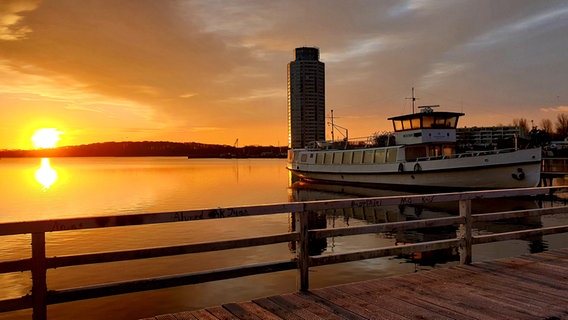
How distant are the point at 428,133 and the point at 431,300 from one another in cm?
3482

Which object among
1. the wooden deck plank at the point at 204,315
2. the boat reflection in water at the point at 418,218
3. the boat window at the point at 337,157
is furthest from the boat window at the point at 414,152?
the wooden deck plank at the point at 204,315

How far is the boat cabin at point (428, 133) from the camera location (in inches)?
1489

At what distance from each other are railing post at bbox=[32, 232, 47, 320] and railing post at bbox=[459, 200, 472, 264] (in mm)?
5597

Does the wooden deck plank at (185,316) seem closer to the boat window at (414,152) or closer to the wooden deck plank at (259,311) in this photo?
the wooden deck plank at (259,311)

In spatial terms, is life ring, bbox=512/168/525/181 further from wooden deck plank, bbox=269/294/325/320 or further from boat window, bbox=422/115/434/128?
wooden deck plank, bbox=269/294/325/320

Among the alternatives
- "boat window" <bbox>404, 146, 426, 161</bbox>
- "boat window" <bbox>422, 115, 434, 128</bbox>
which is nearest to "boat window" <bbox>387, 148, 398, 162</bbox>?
"boat window" <bbox>404, 146, 426, 161</bbox>

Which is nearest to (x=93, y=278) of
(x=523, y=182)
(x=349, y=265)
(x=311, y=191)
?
(x=349, y=265)

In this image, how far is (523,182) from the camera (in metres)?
31.8

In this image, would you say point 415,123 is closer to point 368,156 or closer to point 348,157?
point 368,156

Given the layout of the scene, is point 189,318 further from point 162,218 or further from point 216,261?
point 216,261

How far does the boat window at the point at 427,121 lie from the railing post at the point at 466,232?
107 ft

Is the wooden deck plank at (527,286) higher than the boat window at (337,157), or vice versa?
the boat window at (337,157)

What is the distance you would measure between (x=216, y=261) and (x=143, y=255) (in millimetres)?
10474

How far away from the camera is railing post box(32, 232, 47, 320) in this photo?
13.6 feet
